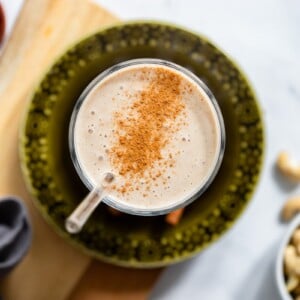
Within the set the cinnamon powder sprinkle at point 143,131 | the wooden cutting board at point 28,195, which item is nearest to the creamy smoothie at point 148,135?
the cinnamon powder sprinkle at point 143,131

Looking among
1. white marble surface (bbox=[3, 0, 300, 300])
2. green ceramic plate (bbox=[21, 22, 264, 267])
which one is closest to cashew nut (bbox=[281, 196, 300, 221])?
white marble surface (bbox=[3, 0, 300, 300])

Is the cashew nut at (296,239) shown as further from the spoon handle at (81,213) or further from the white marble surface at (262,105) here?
the spoon handle at (81,213)

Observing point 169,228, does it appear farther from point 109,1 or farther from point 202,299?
point 109,1

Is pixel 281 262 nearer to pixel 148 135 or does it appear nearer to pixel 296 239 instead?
pixel 296 239

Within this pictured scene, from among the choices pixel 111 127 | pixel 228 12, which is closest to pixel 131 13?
pixel 228 12

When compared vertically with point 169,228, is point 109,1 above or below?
above

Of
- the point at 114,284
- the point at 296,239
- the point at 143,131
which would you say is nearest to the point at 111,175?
the point at 143,131
